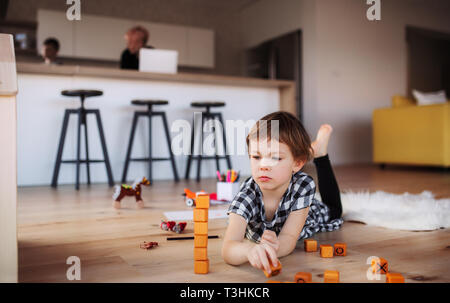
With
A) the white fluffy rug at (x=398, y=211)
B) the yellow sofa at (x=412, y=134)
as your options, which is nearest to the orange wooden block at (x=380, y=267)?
the white fluffy rug at (x=398, y=211)

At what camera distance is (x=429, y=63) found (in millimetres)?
8273

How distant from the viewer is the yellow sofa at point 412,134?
4160 millimetres

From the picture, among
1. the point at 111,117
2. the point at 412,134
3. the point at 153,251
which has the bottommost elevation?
the point at 153,251

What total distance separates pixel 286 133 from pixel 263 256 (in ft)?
1.12

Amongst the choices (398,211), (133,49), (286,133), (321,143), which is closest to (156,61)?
(133,49)

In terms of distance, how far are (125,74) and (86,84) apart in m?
0.34

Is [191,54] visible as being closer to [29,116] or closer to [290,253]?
[29,116]

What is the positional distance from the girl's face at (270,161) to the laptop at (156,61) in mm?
2733

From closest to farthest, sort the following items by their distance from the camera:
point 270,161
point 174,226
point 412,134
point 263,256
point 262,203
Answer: point 263,256 → point 270,161 → point 262,203 → point 174,226 → point 412,134

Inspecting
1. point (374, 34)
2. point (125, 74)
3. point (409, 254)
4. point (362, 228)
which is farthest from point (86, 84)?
point (374, 34)

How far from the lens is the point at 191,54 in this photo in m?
6.34

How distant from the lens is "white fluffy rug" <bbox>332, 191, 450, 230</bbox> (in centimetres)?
158

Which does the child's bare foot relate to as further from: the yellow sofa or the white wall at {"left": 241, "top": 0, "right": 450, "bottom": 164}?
the white wall at {"left": 241, "top": 0, "right": 450, "bottom": 164}

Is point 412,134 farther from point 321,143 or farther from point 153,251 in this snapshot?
point 153,251
